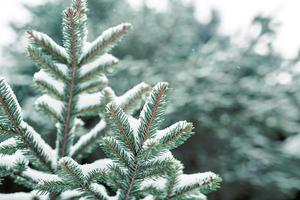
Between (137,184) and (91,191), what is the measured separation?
119 mm

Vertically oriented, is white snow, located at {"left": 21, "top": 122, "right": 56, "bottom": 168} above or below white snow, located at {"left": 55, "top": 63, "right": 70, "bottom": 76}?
below

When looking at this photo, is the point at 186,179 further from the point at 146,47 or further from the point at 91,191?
the point at 146,47

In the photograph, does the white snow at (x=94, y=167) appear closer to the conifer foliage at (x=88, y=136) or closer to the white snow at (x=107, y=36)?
the conifer foliage at (x=88, y=136)

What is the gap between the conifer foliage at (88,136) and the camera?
89 cm

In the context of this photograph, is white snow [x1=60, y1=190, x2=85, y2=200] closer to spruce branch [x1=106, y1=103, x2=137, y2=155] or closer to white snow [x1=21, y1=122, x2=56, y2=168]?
white snow [x1=21, y1=122, x2=56, y2=168]

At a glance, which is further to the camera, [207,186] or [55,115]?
[55,115]

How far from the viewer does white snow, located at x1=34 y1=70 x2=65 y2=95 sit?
117 centimetres

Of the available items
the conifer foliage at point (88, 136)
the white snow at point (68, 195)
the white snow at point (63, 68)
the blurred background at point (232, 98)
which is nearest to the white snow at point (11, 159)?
the conifer foliage at point (88, 136)

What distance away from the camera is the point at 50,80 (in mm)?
1190

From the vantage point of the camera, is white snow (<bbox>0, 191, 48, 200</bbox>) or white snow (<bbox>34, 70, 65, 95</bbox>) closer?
white snow (<bbox>0, 191, 48, 200</bbox>)

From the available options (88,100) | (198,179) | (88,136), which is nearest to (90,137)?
(88,136)

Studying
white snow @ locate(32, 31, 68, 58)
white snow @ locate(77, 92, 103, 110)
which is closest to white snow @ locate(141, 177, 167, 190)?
white snow @ locate(77, 92, 103, 110)

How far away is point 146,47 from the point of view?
488 centimetres

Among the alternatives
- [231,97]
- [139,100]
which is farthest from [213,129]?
[139,100]
